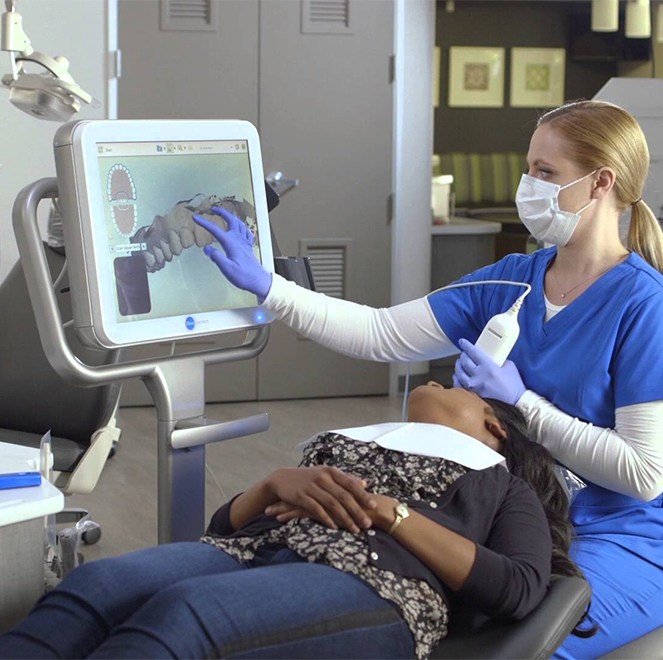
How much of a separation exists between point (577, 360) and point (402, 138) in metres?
3.30

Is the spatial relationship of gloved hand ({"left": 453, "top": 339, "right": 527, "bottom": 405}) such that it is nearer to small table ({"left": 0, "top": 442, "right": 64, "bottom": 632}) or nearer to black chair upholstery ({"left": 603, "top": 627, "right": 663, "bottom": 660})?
black chair upholstery ({"left": 603, "top": 627, "right": 663, "bottom": 660})

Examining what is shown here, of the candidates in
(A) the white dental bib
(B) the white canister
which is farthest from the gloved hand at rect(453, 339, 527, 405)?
(B) the white canister

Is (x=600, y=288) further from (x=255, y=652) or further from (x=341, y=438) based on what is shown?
(x=255, y=652)

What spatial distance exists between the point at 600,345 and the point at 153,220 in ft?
2.56

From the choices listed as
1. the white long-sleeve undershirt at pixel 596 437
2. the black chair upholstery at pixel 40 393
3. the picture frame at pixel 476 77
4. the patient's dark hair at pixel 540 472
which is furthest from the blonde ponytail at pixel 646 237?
the picture frame at pixel 476 77

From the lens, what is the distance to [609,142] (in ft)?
6.44

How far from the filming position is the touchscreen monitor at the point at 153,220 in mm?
1594

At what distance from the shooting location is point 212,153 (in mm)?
1786

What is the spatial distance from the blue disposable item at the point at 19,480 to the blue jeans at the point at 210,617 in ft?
0.42

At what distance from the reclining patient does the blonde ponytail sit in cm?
48

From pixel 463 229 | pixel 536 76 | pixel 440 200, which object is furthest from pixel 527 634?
pixel 536 76

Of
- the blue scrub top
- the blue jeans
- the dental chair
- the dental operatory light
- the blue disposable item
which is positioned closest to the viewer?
the blue jeans

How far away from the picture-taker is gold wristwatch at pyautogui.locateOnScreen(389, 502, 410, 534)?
1492 mm

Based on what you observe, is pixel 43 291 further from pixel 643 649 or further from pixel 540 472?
pixel 643 649
